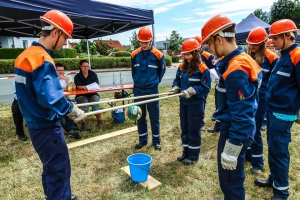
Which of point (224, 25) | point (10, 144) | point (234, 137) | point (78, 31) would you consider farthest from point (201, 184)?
point (78, 31)

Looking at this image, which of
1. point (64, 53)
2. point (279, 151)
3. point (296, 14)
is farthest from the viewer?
point (296, 14)

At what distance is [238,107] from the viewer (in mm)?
1872

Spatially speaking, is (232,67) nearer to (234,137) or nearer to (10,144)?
(234,137)

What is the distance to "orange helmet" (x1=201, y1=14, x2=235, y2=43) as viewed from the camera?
1960 millimetres

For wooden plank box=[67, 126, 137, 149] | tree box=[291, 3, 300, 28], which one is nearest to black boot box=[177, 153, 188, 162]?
wooden plank box=[67, 126, 137, 149]

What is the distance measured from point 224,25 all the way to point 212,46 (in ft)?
0.74

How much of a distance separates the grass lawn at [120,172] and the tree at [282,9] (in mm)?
62991

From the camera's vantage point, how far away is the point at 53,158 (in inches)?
90.4

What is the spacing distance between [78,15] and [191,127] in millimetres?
3326

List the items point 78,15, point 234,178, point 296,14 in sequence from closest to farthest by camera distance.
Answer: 1. point 234,178
2. point 78,15
3. point 296,14

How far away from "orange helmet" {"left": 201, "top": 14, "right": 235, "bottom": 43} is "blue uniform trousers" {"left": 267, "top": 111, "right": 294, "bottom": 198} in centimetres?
135

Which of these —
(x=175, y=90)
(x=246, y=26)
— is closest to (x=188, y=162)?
(x=175, y=90)

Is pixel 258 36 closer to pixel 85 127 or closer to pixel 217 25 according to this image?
pixel 217 25

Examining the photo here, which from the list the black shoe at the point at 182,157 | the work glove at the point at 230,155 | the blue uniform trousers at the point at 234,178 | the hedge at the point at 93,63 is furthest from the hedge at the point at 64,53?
the work glove at the point at 230,155
